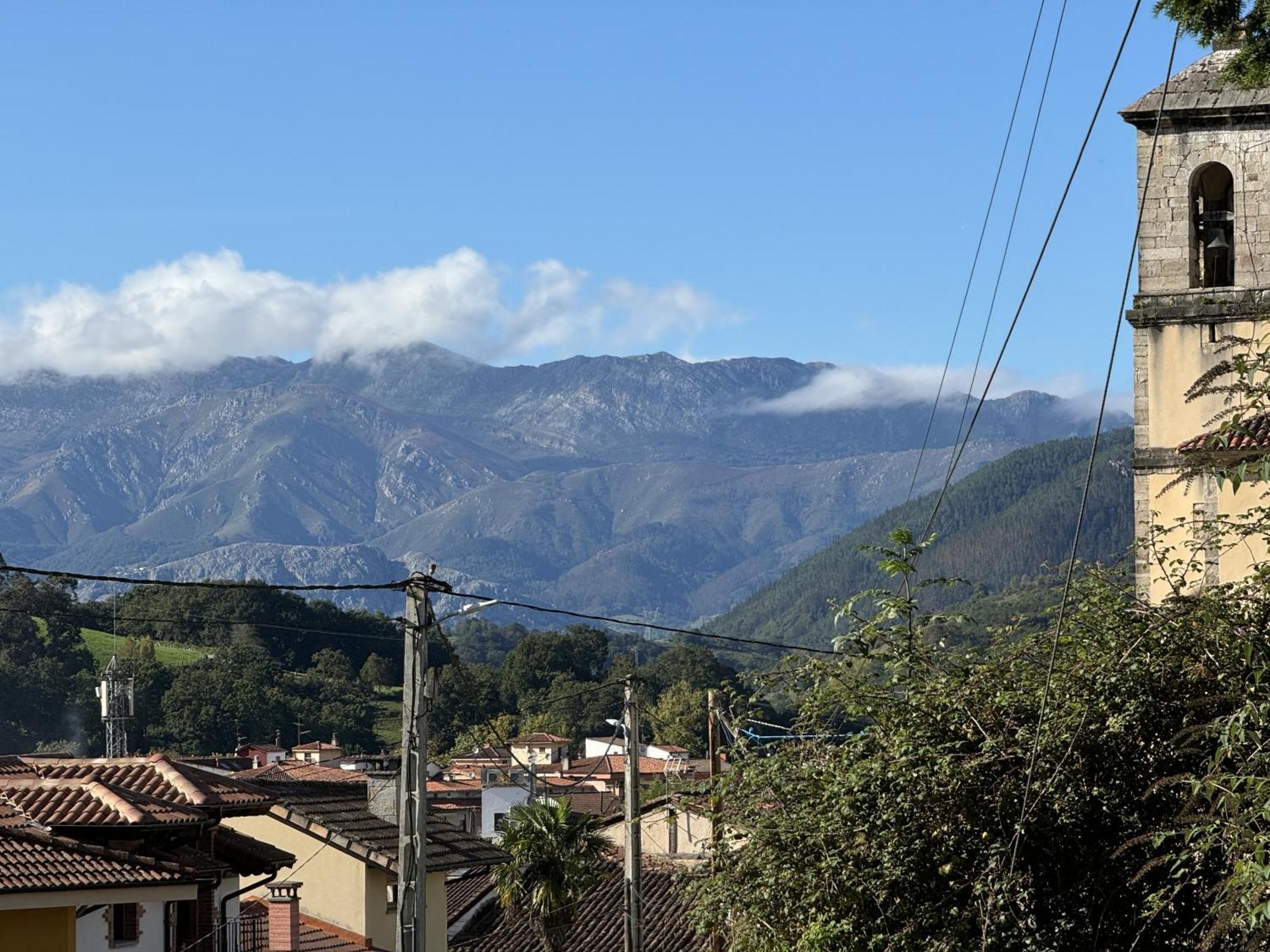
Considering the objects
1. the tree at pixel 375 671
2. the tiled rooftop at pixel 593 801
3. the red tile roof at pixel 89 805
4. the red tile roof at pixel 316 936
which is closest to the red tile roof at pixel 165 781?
the red tile roof at pixel 89 805

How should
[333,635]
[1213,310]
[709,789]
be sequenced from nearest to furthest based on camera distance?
[709,789] < [1213,310] < [333,635]

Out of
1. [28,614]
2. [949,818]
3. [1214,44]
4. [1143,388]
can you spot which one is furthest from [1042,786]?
[28,614]

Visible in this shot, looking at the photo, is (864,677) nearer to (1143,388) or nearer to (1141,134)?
(1143,388)

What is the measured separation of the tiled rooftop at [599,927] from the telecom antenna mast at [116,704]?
37152 millimetres

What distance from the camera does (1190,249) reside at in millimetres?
25797

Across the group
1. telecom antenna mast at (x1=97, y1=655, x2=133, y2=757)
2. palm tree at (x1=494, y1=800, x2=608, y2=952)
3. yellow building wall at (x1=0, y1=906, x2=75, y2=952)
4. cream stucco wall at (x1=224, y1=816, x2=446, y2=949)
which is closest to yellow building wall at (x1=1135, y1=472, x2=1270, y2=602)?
yellow building wall at (x1=0, y1=906, x2=75, y2=952)

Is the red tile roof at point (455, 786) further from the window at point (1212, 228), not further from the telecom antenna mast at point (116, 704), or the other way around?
the window at point (1212, 228)

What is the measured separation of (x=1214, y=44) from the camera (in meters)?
13.5

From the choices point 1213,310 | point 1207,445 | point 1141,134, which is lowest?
point 1207,445

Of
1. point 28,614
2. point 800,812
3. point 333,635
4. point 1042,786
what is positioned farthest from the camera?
point 333,635

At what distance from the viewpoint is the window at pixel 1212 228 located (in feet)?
85.1

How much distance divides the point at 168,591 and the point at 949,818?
156 m

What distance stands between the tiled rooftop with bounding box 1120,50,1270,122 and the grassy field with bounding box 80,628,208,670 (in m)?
121

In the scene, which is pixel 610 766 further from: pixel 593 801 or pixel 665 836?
pixel 665 836
